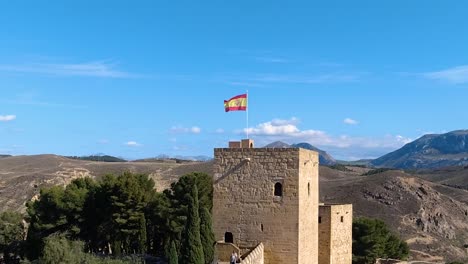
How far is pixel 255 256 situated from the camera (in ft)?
62.9

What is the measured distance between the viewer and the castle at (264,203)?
65.7ft

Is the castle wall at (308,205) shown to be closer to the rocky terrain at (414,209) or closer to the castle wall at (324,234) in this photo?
the castle wall at (324,234)

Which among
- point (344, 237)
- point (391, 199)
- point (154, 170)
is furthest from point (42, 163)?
point (344, 237)

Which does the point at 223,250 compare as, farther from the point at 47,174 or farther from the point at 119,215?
the point at 47,174

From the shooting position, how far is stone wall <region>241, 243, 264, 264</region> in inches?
725

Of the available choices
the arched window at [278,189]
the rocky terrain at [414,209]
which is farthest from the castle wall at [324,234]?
the rocky terrain at [414,209]

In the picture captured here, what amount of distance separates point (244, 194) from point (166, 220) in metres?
15.8

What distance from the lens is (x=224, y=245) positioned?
68.4 ft

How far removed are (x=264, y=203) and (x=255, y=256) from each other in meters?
2.10

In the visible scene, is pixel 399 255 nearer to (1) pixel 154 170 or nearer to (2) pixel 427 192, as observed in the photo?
(2) pixel 427 192

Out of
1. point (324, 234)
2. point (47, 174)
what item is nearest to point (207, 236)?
point (324, 234)

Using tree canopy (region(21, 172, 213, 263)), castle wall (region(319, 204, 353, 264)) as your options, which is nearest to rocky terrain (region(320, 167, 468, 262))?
tree canopy (region(21, 172, 213, 263))

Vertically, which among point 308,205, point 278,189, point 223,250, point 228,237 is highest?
point 278,189

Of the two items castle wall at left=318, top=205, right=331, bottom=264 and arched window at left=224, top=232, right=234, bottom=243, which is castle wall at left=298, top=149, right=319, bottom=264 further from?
castle wall at left=318, top=205, right=331, bottom=264
